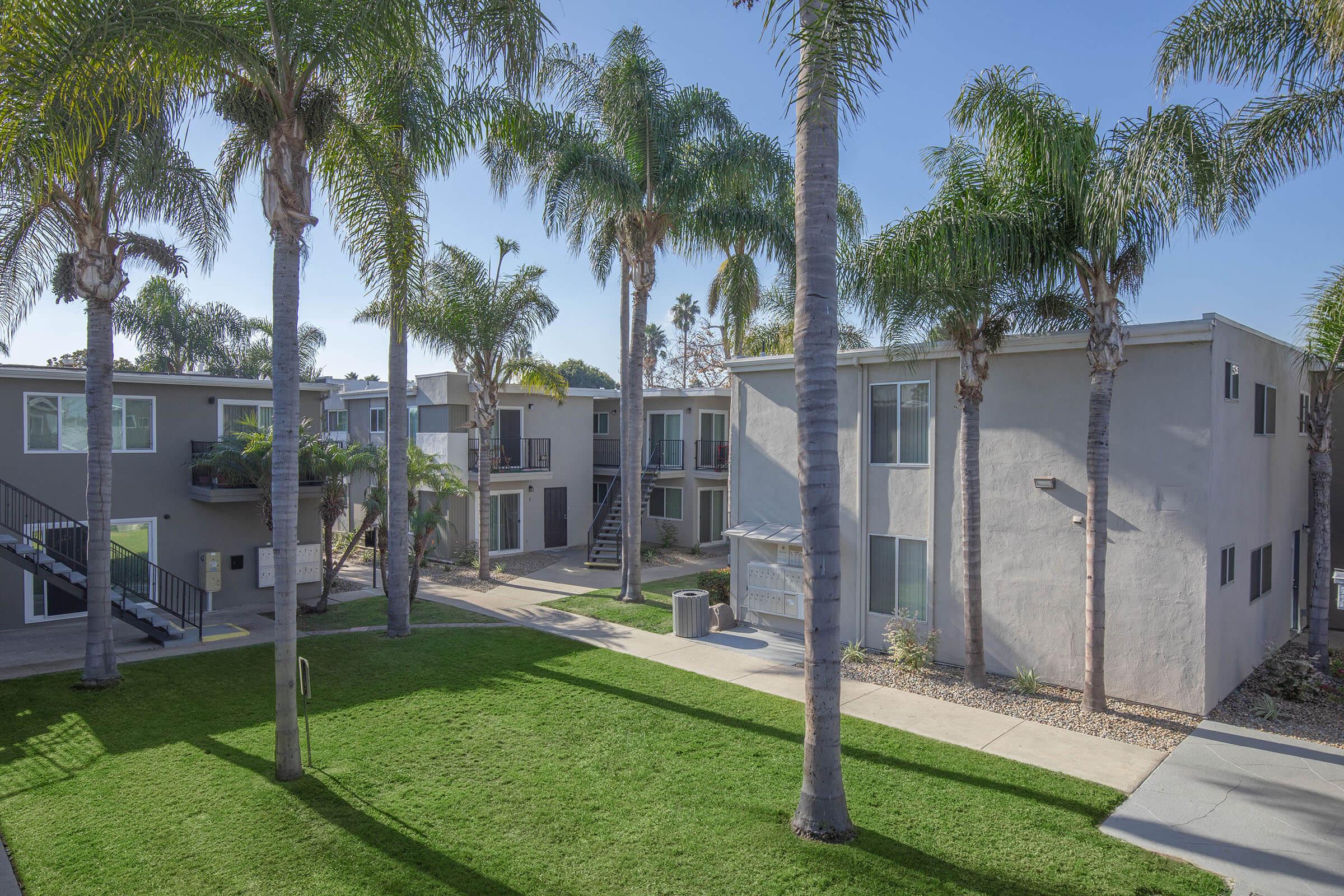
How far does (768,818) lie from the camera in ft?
22.6

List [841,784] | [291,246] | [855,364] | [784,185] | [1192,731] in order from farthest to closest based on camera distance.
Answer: [784,185] < [855,364] < [1192,731] < [291,246] < [841,784]

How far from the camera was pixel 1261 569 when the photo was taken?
12.1 metres

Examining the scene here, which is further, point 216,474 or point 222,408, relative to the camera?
point 222,408

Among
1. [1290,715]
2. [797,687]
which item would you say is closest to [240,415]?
[797,687]

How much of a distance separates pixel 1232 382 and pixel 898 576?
218 inches

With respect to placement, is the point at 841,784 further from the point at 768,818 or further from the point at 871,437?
the point at 871,437

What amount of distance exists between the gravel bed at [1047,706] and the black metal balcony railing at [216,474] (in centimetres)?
1111

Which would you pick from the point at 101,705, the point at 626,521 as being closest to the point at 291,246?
the point at 101,705

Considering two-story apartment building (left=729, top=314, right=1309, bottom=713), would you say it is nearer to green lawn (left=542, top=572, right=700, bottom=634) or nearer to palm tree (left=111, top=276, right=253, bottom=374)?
green lawn (left=542, top=572, right=700, bottom=634)

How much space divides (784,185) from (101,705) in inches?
580

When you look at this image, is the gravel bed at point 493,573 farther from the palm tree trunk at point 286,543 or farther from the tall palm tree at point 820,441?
the tall palm tree at point 820,441

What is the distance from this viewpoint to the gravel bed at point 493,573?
19.5 metres

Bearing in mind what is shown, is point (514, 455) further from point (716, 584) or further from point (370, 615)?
point (716, 584)

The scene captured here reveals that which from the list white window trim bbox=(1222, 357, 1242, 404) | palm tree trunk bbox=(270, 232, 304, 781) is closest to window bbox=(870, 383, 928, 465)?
white window trim bbox=(1222, 357, 1242, 404)
